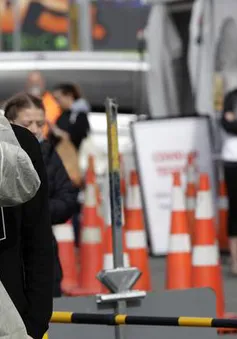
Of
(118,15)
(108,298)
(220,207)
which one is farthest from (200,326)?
(118,15)

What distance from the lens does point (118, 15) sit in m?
36.9

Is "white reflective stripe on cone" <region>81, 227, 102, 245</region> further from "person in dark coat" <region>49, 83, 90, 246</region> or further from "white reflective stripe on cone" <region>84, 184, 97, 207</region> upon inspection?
"person in dark coat" <region>49, 83, 90, 246</region>

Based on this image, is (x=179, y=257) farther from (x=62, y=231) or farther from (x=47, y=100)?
(x=47, y=100)

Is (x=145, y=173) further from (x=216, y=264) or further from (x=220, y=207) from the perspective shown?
(x=216, y=264)

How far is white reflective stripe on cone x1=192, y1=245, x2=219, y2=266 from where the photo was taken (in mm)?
9461

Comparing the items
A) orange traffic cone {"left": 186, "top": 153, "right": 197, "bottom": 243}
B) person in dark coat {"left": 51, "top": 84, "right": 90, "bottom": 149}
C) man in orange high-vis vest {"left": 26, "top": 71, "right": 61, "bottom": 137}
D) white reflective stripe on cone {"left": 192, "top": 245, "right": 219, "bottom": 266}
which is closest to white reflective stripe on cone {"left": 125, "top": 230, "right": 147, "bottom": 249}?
white reflective stripe on cone {"left": 192, "top": 245, "right": 219, "bottom": 266}

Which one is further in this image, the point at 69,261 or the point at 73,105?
the point at 73,105

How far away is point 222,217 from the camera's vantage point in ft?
45.6

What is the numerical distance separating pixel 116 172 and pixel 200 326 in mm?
783

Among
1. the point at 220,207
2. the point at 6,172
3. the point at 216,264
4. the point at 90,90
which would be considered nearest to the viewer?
the point at 6,172

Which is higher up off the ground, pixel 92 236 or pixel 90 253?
pixel 92 236

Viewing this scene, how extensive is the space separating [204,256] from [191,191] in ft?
11.4

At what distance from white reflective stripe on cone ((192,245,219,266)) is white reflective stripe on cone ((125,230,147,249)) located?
0.78m

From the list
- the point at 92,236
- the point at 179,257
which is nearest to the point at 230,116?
the point at 92,236
